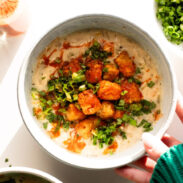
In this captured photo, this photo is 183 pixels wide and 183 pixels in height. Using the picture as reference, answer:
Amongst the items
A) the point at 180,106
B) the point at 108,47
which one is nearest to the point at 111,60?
the point at 108,47

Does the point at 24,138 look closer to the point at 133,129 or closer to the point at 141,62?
the point at 133,129

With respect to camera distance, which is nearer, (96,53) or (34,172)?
(34,172)

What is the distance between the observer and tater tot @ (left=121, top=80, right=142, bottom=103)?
1684mm

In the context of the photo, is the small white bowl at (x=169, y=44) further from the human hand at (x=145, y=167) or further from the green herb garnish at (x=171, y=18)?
the human hand at (x=145, y=167)

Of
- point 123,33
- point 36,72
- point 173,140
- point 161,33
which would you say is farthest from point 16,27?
point 173,140

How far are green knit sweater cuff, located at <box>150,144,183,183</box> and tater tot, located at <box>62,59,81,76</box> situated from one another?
563 mm

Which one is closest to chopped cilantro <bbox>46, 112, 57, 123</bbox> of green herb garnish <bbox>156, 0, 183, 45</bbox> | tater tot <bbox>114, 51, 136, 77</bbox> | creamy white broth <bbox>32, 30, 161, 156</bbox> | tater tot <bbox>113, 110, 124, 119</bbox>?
creamy white broth <bbox>32, 30, 161, 156</bbox>

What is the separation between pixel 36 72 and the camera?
1.68 meters

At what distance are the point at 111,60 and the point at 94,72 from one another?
0.12 m

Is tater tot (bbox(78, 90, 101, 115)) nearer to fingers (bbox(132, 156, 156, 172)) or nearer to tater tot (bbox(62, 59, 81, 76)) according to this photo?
tater tot (bbox(62, 59, 81, 76))

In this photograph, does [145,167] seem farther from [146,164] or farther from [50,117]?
[50,117]

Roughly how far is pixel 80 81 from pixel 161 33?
0.45 metres

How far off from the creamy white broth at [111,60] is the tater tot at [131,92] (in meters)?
0.03

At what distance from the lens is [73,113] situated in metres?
1.67
